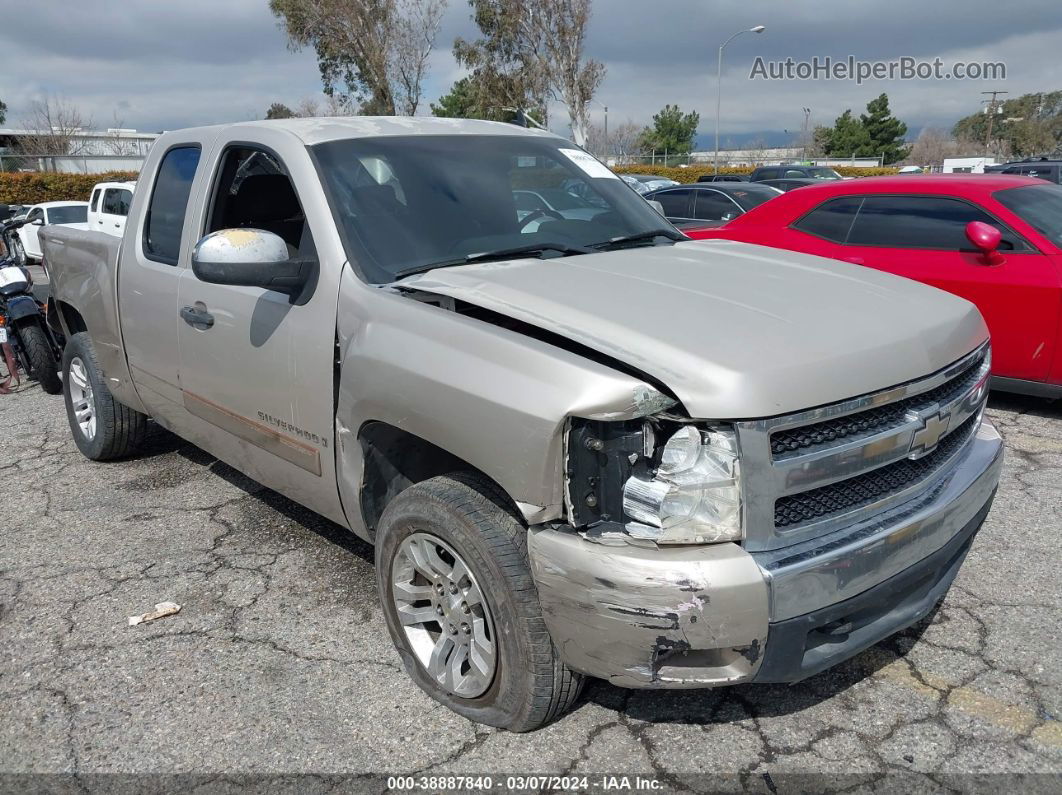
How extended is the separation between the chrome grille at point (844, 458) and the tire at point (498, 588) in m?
0.65

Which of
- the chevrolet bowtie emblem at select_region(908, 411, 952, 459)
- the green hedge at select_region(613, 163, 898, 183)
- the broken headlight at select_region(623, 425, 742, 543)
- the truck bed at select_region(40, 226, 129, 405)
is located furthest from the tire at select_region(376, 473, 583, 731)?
the green hedge at select_region(613, 163, 898, 183)

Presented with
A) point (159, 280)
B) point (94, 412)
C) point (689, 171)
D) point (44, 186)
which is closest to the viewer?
point (159, 280)

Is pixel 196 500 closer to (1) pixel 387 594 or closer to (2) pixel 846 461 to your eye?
(1) pixel 387 594

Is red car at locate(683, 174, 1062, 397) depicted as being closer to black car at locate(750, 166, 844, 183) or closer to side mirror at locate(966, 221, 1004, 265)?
side mirror at locate(966, 221, 1004, 265)

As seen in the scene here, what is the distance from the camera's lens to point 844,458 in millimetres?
2246

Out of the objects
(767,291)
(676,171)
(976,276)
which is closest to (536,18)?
(676,171)

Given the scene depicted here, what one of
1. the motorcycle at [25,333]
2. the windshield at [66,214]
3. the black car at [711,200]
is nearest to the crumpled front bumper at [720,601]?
the motorcycle at [25,333]

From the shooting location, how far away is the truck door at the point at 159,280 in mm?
3939

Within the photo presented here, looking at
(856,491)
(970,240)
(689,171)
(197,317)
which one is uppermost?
(689,171)

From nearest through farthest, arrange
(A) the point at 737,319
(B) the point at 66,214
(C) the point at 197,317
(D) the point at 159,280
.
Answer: (A) the point at 737,319, (C) the point at 197,317, (D) the point at 159,280, (B) the point at 66,214

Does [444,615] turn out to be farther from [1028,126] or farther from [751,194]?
[1028,126]

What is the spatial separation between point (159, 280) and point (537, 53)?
38.5 metres

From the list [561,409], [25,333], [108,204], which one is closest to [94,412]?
[25,333]

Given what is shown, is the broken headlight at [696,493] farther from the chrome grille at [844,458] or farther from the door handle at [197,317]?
the door handle at [197,317]
